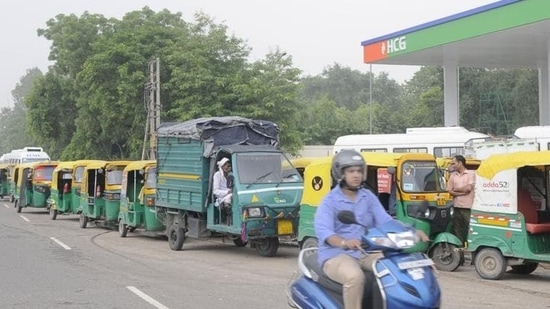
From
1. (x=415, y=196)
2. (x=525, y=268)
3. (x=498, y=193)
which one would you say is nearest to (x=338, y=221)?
(x=498, y=193)

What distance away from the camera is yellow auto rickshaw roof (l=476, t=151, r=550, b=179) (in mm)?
10531

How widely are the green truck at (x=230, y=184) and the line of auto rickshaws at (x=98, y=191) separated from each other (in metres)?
1.44

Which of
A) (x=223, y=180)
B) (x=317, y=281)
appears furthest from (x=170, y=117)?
(x=317, y=281)

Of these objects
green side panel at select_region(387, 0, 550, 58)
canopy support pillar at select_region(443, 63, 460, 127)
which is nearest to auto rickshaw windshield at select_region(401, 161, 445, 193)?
green side panel at select_region(387, 0, 550, 58)

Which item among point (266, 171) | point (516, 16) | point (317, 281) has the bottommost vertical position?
point (317, 281)

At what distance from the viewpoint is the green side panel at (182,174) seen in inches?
581

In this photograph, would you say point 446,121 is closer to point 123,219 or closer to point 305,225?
point 123,219

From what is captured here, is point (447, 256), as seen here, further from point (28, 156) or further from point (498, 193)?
point (28, 156)

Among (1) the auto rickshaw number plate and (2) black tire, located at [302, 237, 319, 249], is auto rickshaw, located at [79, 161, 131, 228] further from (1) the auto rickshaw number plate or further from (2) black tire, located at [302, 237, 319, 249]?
(2) black tire, located at [302, 237, 319, 249]

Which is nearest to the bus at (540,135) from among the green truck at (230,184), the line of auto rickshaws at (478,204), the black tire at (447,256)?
the line of auto rickshaws at (478,204)

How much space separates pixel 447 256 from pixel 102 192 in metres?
12.9

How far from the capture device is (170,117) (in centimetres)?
3447

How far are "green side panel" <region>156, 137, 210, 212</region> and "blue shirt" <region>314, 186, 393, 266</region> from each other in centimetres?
927

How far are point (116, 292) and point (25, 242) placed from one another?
27.2ft
